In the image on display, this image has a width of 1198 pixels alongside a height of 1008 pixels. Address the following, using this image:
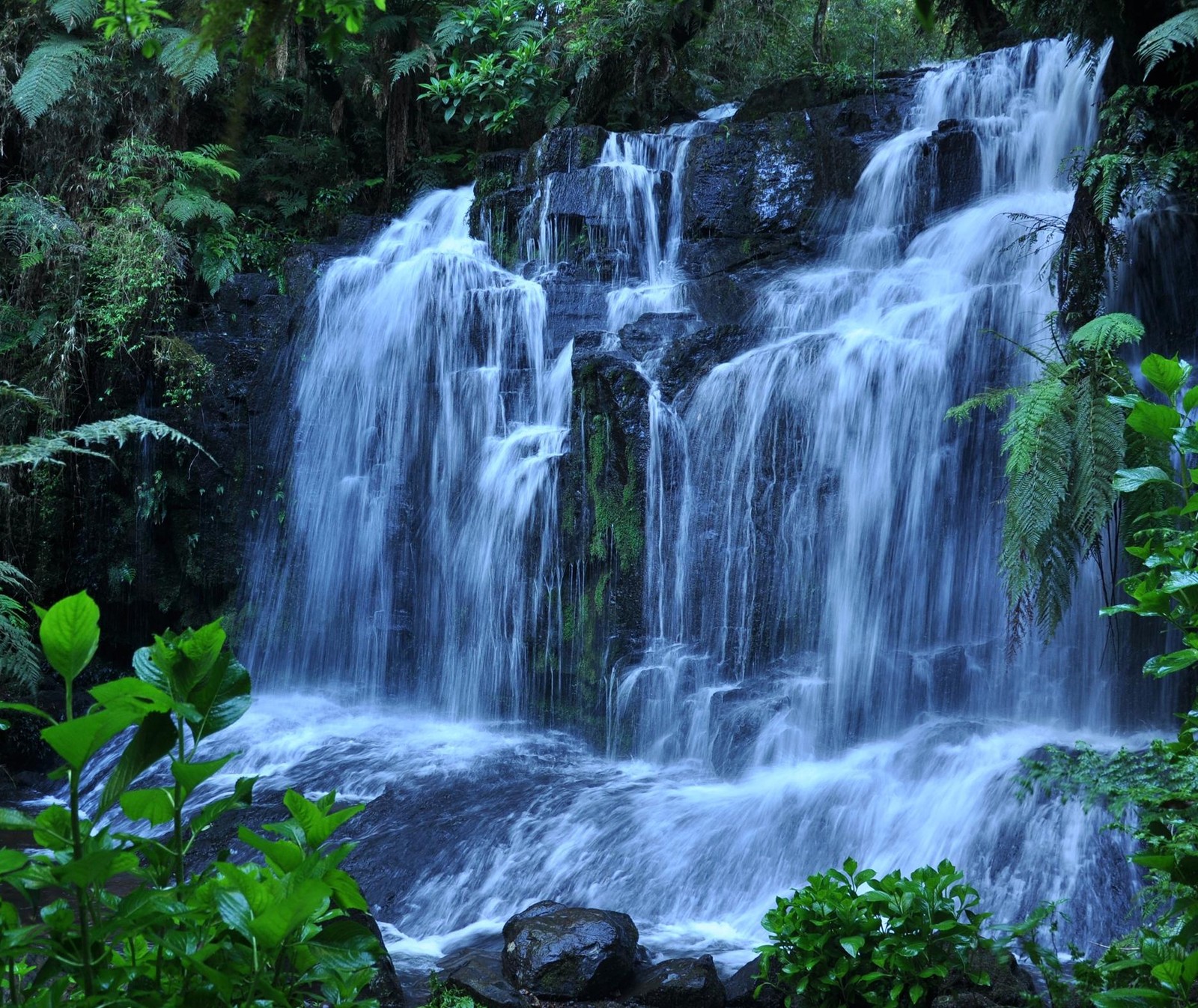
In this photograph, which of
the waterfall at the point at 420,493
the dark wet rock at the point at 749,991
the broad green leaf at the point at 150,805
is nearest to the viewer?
the broad green leaf at the point at 150,805

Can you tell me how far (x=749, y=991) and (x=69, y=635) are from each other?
11.9 ft

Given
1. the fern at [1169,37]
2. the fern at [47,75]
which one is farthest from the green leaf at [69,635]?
the fern at [47,75]

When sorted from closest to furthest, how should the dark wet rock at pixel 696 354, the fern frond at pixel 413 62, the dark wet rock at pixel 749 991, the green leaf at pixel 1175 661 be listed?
the green leaf at pixel 1175 661 → the dark wet rock at pixel 749 991 → the dark wet rock at pixel 696 354 → the fern frond at pixel 413 62

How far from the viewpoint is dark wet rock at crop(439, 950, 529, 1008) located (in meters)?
4.28

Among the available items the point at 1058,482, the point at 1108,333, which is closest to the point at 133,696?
the point at 1058,482

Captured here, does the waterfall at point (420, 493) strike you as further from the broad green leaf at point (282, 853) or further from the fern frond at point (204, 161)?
the broad green leaf at point (282, 853)

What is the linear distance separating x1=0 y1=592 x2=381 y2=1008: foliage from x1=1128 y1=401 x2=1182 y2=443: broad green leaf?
175 centimetres

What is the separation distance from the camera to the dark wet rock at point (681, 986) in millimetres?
4242

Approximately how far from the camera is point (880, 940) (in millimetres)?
3447

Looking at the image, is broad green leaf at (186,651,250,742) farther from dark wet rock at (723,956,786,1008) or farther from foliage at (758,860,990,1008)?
dark wet rock at (723,956,786,1008)

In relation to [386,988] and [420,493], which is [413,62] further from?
[386,988]

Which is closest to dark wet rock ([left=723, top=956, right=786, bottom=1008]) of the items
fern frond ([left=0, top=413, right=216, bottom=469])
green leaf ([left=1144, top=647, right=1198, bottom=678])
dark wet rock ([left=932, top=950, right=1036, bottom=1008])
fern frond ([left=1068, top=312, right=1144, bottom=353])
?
dark wet rock ([left=932, top=950, right=1036, bottom=1008])

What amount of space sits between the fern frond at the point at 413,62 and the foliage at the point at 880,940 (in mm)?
12168

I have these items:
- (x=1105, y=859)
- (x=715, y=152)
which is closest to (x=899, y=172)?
(x=715, y=152)
